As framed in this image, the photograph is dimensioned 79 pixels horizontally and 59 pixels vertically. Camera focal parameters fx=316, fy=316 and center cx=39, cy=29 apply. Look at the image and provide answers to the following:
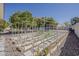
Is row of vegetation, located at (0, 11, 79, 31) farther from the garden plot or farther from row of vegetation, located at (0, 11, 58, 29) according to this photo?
the garden plot

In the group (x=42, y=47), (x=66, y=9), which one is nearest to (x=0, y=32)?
(x=42, y=47)

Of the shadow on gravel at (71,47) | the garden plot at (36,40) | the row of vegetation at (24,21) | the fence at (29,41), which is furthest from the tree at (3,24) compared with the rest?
the shadow on gravel at (71,47)

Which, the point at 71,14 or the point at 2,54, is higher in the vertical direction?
the point at 71,14

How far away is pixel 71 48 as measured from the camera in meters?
4.71

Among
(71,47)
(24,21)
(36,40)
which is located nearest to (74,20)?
(71,47)

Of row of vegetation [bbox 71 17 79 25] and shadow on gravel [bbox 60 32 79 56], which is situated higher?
row of vegetation [bbox 71 17 79 25]

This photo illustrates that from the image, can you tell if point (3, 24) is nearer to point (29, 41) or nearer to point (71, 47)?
point (29, 41)

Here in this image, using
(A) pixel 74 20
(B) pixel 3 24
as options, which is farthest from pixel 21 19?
(A) pixel 74 20

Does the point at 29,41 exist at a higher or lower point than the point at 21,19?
lower

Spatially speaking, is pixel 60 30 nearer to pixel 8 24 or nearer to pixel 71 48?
pixel 71 48

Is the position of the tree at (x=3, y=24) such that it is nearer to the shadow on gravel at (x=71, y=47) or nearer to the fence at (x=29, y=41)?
the fence at (x=29, y=41)

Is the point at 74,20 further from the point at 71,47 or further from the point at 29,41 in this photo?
the point at 29,41

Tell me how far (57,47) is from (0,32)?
88 centimetres

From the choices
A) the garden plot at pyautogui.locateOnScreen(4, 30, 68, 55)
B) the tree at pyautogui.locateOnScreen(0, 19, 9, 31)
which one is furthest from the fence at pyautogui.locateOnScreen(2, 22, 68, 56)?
the tree at pyautogui.locateOnScreen(0, 19, 9, 31)
